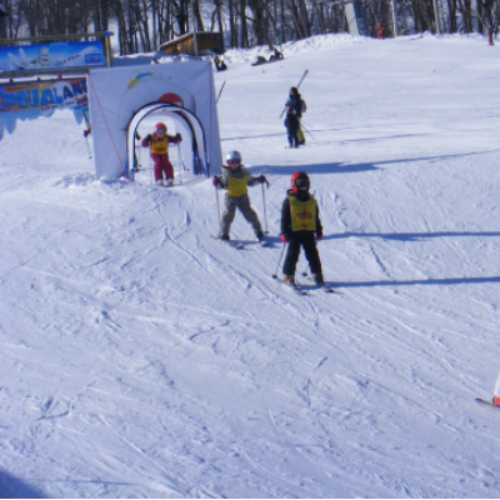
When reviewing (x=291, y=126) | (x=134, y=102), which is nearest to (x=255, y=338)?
(x=134, y=102)

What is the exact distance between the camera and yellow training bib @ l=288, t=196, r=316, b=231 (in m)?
6.99

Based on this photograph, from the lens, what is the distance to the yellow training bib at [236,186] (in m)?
8.37

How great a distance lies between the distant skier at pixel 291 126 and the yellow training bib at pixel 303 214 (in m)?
7.79

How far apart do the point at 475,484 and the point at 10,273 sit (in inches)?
237

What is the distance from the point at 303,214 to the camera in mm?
7023

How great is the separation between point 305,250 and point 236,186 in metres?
1.69

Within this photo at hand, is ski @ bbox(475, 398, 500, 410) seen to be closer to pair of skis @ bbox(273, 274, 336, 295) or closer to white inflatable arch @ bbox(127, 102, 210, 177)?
pair of skis @ bbox(273, 274, 336, 295)

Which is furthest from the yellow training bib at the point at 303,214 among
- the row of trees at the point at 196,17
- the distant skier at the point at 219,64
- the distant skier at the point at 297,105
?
the row of trees at the point at 196,17

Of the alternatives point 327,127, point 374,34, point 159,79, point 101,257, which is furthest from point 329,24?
point 101,257

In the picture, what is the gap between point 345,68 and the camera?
86.2 ft

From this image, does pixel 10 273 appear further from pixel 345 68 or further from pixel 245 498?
pixel 345 68

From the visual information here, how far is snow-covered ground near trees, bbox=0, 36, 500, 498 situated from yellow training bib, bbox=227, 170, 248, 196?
2.59ft

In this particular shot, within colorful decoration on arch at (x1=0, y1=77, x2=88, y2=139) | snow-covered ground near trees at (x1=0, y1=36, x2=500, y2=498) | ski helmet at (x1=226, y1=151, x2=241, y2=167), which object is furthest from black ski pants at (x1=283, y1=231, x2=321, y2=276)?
colorful decoration on arch at (x1=0, y1=77, x2=88, y2=139)

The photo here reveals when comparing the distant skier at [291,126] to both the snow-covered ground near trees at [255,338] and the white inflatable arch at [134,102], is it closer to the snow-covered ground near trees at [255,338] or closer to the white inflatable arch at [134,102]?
the snow-covered ground near trees at [255,338]
